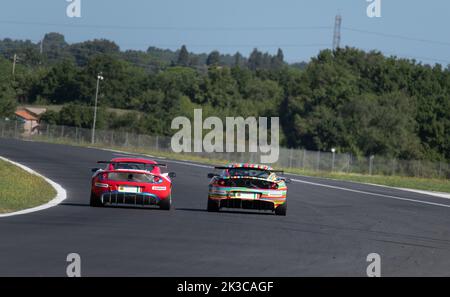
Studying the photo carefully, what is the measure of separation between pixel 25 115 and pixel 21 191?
96754 millimetres

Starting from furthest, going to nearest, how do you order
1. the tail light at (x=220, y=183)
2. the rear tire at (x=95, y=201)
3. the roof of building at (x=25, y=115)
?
the roof of building at (x=25, y=115) < the tail light at (x=220, y=183) < the rear tire at (x=95, y=201)

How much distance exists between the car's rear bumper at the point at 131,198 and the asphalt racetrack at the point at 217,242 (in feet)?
0.76

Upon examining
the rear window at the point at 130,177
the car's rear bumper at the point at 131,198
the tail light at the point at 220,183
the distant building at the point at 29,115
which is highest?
the rear window at the point at 130,177

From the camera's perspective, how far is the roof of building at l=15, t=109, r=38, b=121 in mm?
118156

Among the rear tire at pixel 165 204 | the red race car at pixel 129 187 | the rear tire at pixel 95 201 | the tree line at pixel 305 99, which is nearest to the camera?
the red race car at pixel 129 187

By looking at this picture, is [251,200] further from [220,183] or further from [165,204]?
[165,204]

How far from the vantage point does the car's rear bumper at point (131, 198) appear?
21.9m

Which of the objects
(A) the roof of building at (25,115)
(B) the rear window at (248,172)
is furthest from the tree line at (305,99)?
(B) the rear window at (248,172)

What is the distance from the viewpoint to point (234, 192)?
22125 mm

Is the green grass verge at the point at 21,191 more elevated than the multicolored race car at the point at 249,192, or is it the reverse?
the multicolored race car at the point at 249,192

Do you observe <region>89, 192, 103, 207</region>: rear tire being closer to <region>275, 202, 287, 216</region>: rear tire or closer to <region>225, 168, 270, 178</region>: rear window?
<region>225, 168, 270, 178</region>: rear window

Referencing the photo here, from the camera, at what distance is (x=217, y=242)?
15398 millimetres

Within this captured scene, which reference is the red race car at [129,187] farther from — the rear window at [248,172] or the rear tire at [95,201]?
the rear window at [248,172]

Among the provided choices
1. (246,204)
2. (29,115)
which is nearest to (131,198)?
(246,204)
